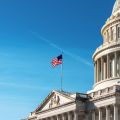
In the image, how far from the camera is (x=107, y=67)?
112 metres

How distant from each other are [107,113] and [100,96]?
381 cm

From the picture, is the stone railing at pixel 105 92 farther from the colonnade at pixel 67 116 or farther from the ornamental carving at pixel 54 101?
the ornamental carving at pixel 54 101

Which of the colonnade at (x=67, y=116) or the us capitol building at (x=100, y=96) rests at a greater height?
the us capitol building at (x=100, y=96)

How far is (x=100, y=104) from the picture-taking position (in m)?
97.2

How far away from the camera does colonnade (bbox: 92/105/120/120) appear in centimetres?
9331

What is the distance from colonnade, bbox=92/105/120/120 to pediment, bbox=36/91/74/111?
238 inches

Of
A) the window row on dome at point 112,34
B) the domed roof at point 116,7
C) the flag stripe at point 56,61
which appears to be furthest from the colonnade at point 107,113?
the domed roof at point 116,7

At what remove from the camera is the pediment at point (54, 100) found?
105 meters

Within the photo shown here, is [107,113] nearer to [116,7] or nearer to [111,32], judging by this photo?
[111,32]

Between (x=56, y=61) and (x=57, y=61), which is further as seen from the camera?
(x=56, y=61)

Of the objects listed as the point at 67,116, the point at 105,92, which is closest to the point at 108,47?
the point at 105,92

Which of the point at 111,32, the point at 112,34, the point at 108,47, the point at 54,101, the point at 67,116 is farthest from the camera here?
the point at 111,32

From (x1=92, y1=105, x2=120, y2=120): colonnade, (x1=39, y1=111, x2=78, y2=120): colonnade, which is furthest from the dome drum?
(x1=92, y1=105, x2=120, y2=120): colonnade

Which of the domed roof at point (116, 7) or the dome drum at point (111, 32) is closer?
the dome drum at point (111, 32)
